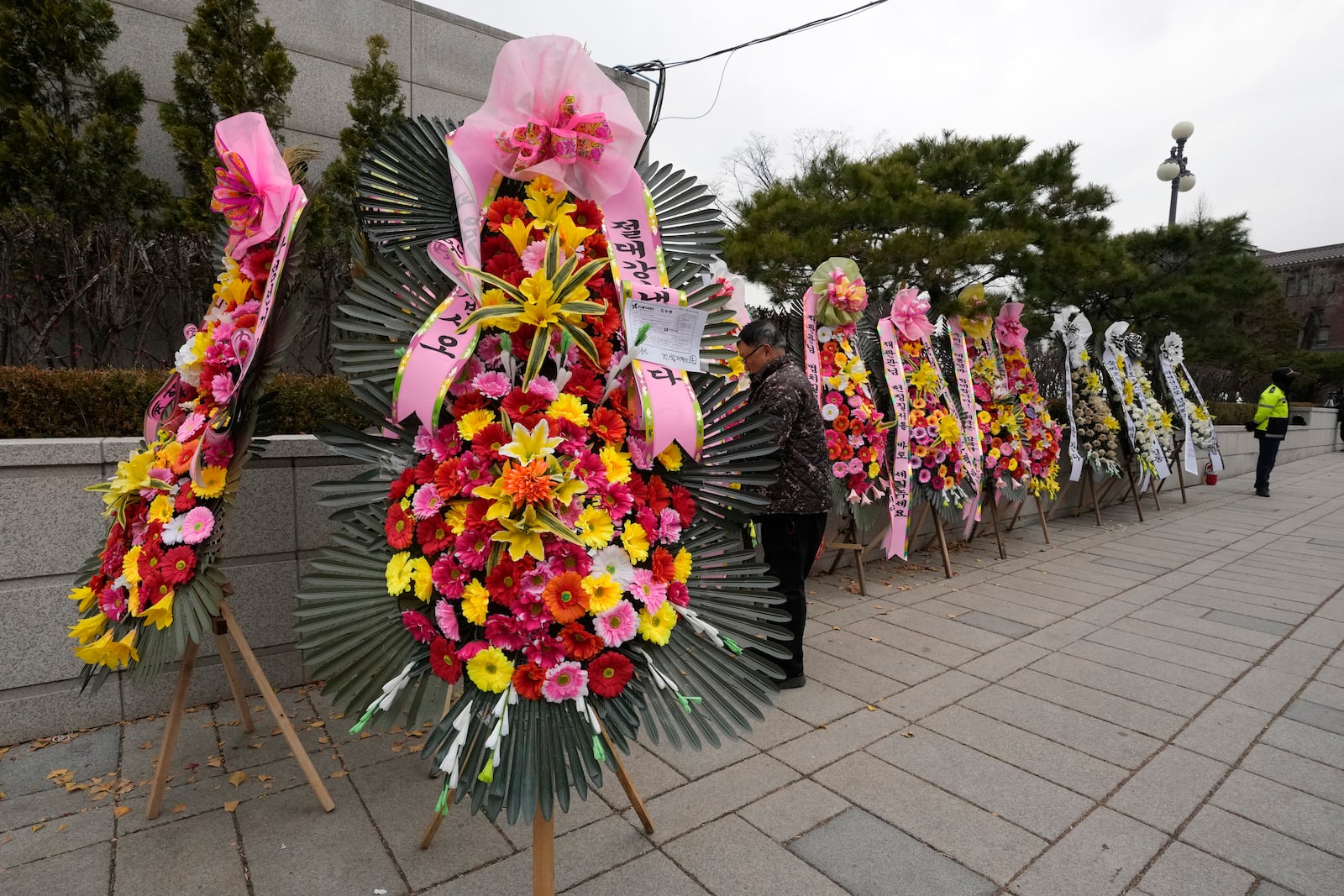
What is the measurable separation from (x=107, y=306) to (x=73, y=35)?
2911 mm

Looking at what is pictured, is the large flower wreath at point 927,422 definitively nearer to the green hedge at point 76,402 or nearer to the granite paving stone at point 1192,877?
the granite paving stone at point 1192,877

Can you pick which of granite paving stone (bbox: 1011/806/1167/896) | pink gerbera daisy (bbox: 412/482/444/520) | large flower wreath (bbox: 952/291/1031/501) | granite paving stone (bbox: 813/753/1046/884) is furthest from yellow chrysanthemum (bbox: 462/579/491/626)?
large flower wreath (bbox: 952/291/1031/501)

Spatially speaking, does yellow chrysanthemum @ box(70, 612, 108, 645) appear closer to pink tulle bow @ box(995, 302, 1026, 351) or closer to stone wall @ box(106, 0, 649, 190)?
stone wall @ box(106, 0, 649, 190)

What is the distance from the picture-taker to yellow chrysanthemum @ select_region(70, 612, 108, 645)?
2.14 meters

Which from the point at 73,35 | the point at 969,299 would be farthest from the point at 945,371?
the point at 73,35

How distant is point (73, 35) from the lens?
5551mm

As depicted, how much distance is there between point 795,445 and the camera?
3342 millimetres

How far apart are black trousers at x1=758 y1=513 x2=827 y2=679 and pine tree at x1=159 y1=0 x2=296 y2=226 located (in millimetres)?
5462

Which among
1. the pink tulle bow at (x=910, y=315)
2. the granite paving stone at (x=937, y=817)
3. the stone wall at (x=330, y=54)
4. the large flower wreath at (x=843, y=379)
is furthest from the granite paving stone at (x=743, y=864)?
the stone wall at (x=330, y=54)

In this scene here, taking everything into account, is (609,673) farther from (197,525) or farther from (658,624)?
(197,525)

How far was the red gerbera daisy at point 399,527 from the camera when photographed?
1.80 meters

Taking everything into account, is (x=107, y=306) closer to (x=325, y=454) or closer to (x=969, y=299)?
(x=325, y=454)

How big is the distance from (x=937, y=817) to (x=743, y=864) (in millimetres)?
719

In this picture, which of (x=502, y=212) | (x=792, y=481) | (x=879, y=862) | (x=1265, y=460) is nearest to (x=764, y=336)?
(x=792, y=481)
